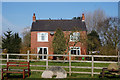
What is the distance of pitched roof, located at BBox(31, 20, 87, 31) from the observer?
87.3 ft

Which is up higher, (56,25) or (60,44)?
(56,25)

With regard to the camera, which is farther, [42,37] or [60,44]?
[42,37]

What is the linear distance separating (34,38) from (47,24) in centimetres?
282

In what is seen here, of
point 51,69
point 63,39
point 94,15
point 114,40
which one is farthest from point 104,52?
point 94,15

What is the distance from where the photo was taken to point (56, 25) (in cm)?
2731

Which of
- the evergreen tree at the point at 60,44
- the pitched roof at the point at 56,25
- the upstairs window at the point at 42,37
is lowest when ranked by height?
the evergreen tree at the point at 60,44

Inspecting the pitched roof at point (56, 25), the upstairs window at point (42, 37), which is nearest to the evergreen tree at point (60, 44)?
the upstairs window at point (42, 37)

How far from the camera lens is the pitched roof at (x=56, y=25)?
26.6m

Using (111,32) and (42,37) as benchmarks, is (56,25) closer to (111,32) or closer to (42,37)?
(42,37)

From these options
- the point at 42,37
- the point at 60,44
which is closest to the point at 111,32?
the point at 60,44

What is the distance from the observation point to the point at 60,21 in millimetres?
28141

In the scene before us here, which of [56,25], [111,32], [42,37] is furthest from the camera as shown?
[56,25]

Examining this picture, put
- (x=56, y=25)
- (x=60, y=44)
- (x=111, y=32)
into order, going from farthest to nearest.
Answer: (x=56, y=25) < (x=111, y=32) < (x=60, y=44)

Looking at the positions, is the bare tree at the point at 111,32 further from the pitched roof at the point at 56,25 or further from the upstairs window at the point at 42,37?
the upstairs window at the point at 42,37
